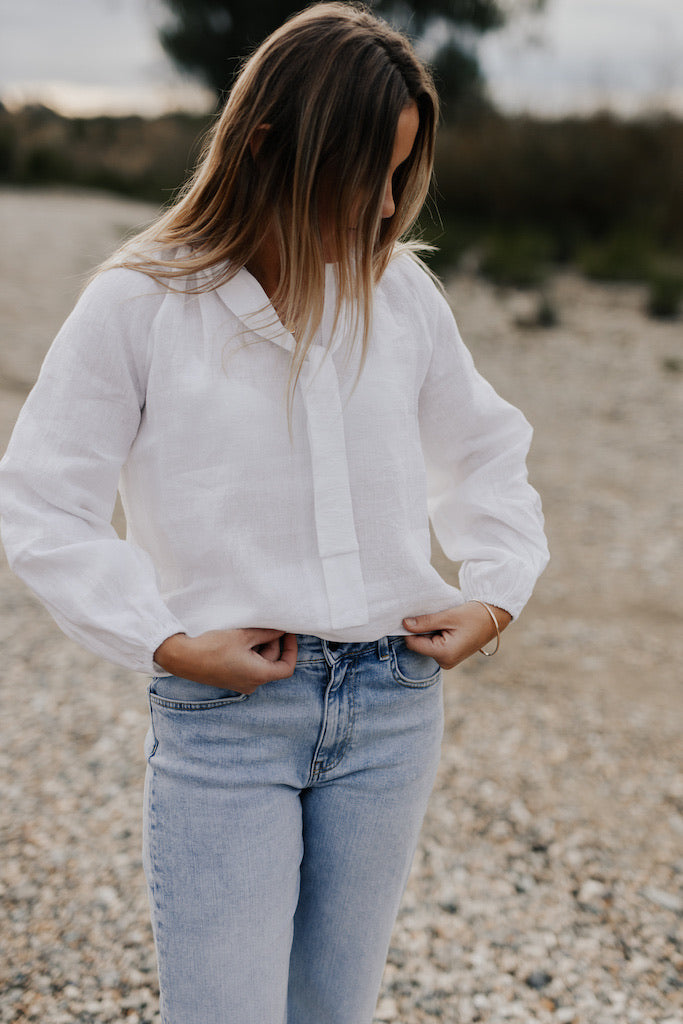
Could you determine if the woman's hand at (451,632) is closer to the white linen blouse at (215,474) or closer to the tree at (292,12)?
the white linen blouse at (215,474)

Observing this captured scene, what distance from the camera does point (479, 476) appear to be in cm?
152

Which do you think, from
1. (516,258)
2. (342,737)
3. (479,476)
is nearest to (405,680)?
(342,737)

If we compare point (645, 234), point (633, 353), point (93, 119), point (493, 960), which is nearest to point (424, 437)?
point (493, 960)

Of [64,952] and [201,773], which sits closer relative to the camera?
[201,773]

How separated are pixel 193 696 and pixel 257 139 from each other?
0.78 m

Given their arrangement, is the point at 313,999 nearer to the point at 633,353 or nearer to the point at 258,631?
the point at 258,631

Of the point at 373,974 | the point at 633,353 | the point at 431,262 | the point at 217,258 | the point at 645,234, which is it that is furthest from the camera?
the point at 645,234

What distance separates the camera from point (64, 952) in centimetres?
246

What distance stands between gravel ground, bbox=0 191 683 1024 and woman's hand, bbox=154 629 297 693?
160cm

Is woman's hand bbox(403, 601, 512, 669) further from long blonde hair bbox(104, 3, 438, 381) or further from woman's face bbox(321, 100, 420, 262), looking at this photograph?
woman's face bbox(321, 100, 420, 262)

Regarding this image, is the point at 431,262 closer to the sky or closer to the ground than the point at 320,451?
closer to the ground

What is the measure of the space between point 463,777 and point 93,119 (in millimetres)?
29475

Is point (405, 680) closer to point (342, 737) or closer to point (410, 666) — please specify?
point (410, 666)

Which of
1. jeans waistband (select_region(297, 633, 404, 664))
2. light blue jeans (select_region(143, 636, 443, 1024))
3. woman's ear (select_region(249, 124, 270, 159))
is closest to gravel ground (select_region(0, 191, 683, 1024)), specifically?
light blue jeans (select_region(143, 636, 443, 1024))
